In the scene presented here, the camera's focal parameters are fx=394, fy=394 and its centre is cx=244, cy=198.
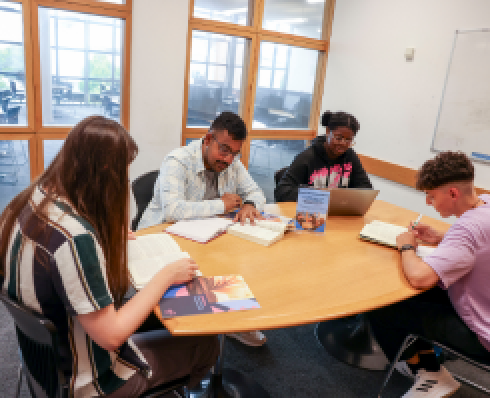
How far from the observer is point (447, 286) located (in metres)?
1.49

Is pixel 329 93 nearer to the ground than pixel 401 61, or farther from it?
nearer to the ground

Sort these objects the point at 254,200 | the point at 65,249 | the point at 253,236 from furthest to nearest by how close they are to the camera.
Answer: the point at 254,200 → the point at 253,236 → the point at 65,249

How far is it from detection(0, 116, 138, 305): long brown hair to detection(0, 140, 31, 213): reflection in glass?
2.41 meters

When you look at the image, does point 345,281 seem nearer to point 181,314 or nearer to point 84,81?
point 181,314

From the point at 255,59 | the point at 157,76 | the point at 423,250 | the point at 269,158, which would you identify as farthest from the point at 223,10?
the point at 423,250

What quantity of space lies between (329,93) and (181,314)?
3777 millimetres

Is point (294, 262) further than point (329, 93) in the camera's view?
No

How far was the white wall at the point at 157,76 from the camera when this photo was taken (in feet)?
10.8

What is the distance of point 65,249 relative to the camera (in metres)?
0.92

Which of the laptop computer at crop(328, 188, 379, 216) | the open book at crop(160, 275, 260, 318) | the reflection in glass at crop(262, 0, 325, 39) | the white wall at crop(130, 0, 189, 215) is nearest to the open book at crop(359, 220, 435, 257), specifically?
the laptop computer at crop(328, 188, 379, 216)

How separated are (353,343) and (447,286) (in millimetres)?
960

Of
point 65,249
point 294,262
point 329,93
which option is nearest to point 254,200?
point 294,262

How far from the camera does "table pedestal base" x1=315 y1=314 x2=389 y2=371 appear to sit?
2.17 metres

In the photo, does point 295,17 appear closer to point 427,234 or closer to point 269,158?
point 269,158
